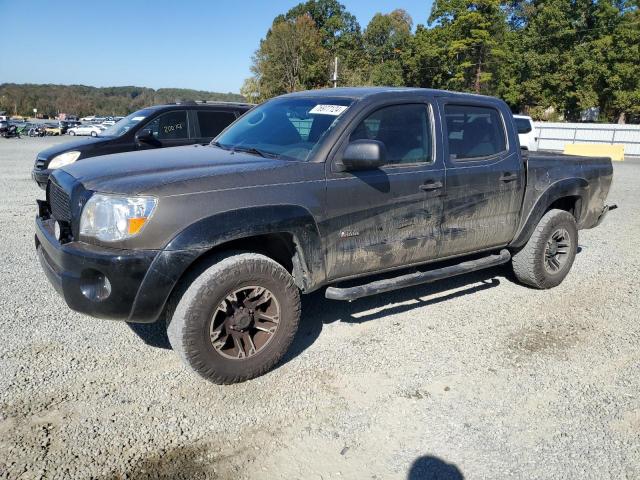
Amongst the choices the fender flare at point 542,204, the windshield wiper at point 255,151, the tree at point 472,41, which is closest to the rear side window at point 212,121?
the windshield wiper at point 255,151

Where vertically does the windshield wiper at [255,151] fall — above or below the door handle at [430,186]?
above

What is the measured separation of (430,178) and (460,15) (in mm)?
51270

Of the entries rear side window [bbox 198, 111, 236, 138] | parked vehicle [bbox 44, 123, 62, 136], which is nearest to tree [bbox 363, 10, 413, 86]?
parked vehicle [bbox 44, 123, 62, 136]

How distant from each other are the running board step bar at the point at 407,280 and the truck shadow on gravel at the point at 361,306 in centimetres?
44

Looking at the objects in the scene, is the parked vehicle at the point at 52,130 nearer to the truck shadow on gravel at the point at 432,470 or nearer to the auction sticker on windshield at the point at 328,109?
the auction sticker on windshield at the point at 328,109

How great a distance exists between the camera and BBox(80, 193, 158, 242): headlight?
9.68ft

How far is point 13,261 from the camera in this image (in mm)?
5723

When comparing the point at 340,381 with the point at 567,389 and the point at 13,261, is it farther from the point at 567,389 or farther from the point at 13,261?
the point at 13,261

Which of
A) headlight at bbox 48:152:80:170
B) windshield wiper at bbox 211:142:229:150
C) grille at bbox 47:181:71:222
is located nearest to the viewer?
grille at bbox 47:181:71:222

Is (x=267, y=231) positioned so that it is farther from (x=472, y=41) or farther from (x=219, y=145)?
(x=472, y=41)

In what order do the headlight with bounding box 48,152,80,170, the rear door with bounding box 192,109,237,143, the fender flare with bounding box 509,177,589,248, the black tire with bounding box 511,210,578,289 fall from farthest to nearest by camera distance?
the rear door with bounding box 192,109,237,143, the headlight with bounding box 48,152,80,170, the black tire with bounding box 511,210,578,289, the fender flare with bounding box 509,177,589,248

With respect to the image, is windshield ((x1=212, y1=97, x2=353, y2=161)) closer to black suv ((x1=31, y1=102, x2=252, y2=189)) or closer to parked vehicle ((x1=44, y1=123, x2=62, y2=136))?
black suv ((x1=31, y1=102, x2=252, y2=189))

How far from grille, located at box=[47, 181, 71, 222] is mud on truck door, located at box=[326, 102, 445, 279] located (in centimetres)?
169

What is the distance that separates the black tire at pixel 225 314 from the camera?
3117mm
